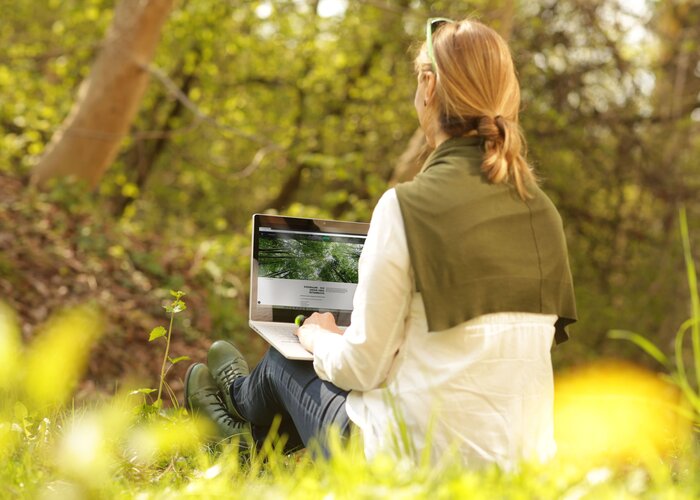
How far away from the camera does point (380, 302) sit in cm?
214

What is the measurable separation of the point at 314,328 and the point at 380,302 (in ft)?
1.75

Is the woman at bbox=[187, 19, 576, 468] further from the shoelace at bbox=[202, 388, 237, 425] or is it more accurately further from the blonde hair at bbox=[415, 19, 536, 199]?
the shoelace at bbox=[202, 388, 237, 425]

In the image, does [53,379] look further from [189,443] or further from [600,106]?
[600,106]

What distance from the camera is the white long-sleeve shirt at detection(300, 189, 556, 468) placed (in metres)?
2.14

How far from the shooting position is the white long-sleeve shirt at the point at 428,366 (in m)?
2.14

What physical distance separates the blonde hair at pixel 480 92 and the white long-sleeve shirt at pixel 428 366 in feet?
1.07

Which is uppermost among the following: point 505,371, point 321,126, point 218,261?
point 321,126

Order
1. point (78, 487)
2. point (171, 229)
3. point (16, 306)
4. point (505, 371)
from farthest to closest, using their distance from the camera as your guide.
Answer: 1. point (171, 229)
2. point (16, 306)
3. point (505, 371)
4. point (78, 487)

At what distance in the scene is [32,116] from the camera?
919 cm

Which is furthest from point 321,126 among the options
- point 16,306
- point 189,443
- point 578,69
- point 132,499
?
point 132,499

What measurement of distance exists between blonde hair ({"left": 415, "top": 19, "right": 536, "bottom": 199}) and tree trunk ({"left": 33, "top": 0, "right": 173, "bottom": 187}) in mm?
5944

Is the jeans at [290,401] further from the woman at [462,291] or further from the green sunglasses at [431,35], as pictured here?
the green sunglasses at [431,35]

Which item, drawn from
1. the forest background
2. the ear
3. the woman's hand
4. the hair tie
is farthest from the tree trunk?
the hair tie

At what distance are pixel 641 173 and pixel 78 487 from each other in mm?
8691
